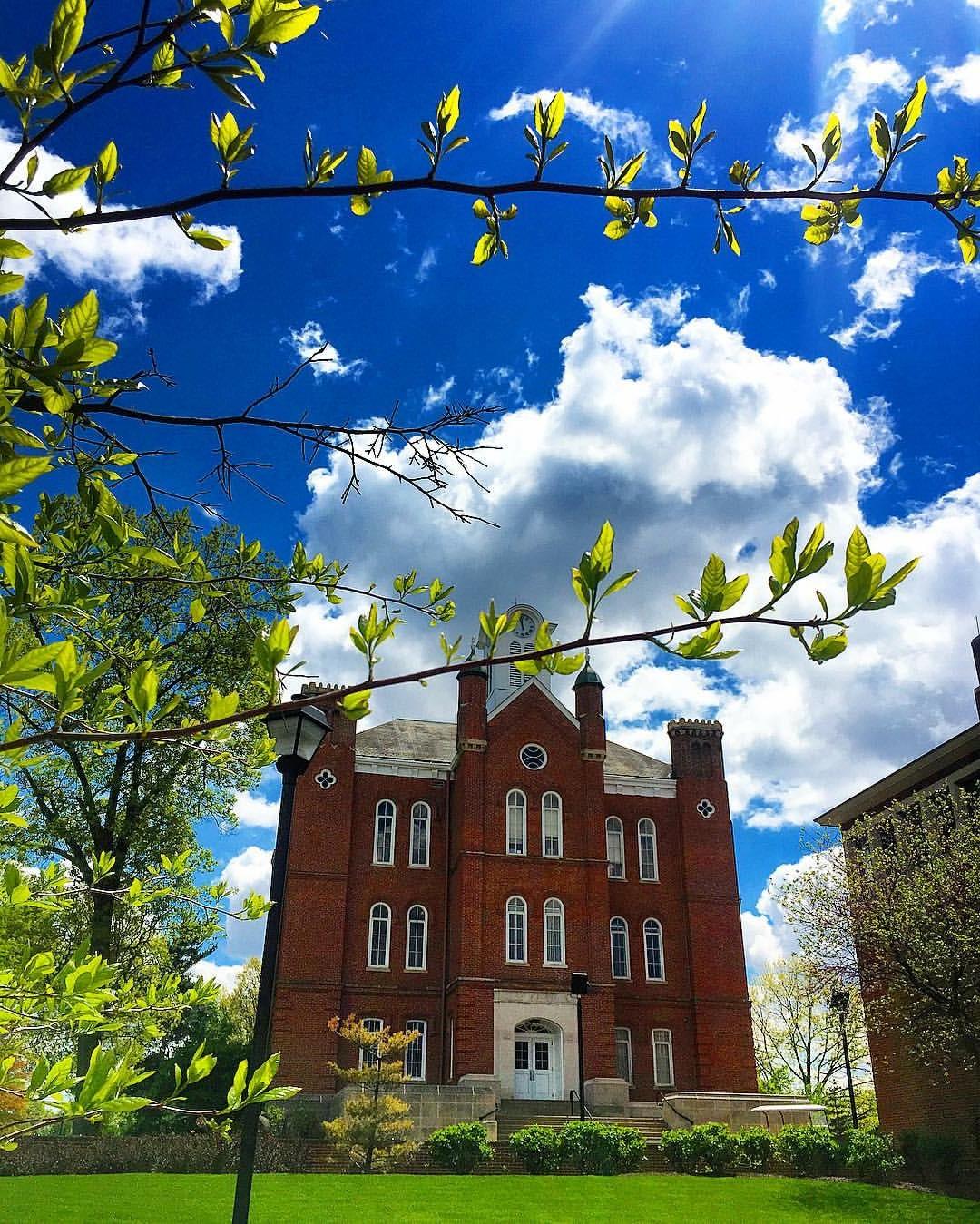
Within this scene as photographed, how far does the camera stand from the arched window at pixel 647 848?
119ft

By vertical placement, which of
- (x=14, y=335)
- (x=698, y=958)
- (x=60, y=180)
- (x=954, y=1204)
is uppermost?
(x=698, y=958)

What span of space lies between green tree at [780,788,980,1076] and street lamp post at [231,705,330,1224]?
15.9 meters

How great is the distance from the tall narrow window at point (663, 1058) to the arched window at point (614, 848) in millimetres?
5523

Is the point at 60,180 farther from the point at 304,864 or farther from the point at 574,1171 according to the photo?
the point at 304,864

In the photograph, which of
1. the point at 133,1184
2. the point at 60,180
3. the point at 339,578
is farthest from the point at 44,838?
the point at 60,180

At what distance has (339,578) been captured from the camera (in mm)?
3936

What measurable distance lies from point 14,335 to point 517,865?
32.7 meters

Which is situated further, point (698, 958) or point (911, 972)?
point (698, 958)

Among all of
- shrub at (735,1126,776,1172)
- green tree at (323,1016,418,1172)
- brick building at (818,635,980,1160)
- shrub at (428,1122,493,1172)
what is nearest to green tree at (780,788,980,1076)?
brick building at (818,635,980,1160)

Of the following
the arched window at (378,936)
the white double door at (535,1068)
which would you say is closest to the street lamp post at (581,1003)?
the white double door at (535,1068)

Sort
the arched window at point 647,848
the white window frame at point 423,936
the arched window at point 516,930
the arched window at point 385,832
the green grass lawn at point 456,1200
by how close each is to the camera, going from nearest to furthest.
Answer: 1. the green grass lawn at point 456,1200
2. the arched window at point 516,930
3. the white window frame at point 423,936
4. the arched window at point 385,832
5. the arched window at point 647,848

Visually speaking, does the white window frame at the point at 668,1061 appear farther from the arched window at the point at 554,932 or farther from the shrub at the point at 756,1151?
the shrub at the point at 756,1151

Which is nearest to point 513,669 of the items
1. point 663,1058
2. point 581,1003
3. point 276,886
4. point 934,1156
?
point 581,1003

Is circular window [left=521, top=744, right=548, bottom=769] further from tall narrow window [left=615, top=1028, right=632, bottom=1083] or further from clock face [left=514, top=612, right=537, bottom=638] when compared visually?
tall narrow window [left=615, top=1028, right=632, bottom=1083]
